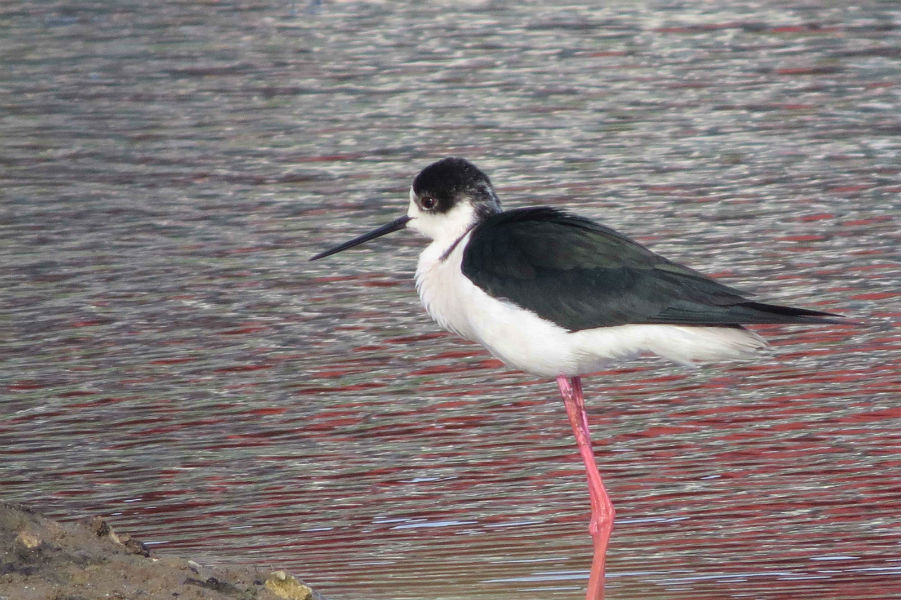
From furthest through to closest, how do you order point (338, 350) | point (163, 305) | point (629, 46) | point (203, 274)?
point (629, 46)
point (203, 274)
point (163, 305)
point (338, 350)

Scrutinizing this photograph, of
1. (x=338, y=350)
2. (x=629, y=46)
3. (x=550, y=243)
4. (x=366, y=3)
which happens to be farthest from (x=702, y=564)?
(x=366, y=3)

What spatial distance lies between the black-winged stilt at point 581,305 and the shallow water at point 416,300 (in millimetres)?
645

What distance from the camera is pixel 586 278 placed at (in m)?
6.04

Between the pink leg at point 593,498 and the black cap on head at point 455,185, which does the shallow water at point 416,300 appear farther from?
the black cap on head at point 455,185

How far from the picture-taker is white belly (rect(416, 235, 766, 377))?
19.4 ft

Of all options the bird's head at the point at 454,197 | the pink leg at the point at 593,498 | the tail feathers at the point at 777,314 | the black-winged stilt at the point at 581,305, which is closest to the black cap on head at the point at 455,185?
the bird's head at the point at 454,197

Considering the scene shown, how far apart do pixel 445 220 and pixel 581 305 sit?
107cm

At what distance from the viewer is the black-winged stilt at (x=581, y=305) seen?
231 inches

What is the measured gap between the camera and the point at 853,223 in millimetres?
10602

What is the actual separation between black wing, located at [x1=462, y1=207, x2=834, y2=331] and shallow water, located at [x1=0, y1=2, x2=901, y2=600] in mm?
842

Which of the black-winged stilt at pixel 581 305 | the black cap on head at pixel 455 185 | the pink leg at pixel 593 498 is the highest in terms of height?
the black cap on head at pixel 455 185

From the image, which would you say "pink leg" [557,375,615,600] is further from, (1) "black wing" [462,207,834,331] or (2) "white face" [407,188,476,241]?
(2) "white face" [407,188,476,241]

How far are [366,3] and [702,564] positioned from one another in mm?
15310

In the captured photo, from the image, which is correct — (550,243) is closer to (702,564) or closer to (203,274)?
(702,564)
